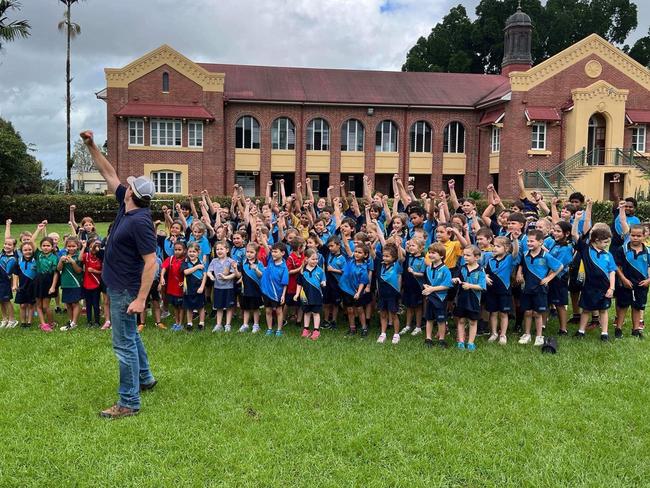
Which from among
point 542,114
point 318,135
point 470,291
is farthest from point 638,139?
point 470,291

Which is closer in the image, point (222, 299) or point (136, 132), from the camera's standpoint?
point (222, 299)

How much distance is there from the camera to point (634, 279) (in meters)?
7.44

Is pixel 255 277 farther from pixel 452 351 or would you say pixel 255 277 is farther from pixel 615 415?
pixel 615 415

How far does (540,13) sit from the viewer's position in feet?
174

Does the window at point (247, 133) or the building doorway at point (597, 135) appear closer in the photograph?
the building doorway at point (597, 135)

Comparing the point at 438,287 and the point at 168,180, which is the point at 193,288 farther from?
the point at 168,180

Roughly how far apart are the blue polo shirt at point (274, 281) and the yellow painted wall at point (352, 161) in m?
26.1

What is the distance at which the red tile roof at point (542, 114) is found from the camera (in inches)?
1175

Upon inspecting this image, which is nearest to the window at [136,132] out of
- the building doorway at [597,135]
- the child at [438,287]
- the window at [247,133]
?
the window at [247,133]

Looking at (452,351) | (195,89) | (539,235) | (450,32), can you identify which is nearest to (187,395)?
(452,351)

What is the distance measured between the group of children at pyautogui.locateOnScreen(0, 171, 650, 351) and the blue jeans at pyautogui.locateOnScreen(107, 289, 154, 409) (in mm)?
2836

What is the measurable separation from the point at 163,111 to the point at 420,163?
50.1 feet

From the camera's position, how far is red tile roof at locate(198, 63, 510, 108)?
3209 cm

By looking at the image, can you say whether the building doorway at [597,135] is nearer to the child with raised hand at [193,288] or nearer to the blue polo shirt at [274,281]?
the blue polo shirt at [274,281]
